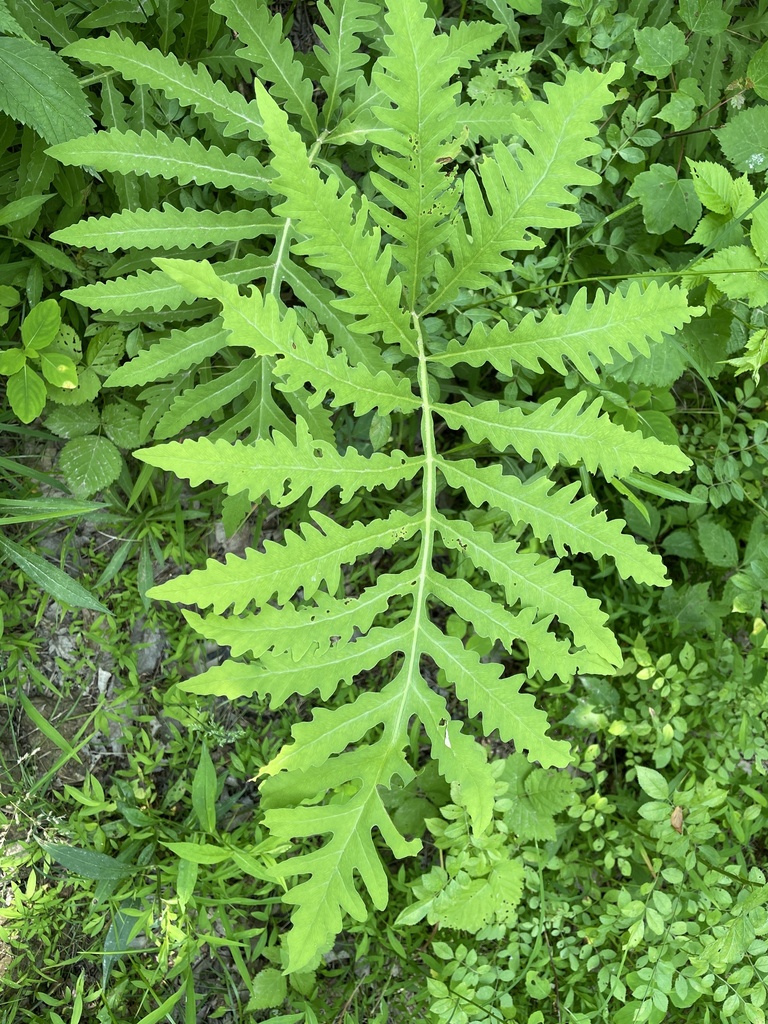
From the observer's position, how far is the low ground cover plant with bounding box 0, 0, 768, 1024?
1672 mm

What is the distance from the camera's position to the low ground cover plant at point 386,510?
1.67m

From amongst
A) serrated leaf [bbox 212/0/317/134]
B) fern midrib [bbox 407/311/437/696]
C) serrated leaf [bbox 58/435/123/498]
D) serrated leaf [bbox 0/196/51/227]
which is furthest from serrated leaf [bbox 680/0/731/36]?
serrated leaf [bbox 58/435/123/498]

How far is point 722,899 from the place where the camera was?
257cm

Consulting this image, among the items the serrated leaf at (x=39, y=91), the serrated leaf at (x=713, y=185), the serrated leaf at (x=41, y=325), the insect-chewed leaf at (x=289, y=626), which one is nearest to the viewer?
the insect-chewed leaf at (x=289, y=626)

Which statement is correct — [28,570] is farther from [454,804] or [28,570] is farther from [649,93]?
[649,93]

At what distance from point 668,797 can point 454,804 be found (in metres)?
0.76

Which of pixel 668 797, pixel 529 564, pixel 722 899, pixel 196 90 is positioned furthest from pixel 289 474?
pixel 722 899

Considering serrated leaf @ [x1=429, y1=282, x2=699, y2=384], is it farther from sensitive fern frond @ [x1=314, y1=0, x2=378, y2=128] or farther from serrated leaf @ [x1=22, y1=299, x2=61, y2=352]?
serrated leaf @ [x1=22, y1=299, x2=61, y2=352]

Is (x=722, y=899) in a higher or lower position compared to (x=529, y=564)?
lower

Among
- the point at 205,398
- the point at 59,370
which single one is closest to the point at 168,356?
the point at 205,398

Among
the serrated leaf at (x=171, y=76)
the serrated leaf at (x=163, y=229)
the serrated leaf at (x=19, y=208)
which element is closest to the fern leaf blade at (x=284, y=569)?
the serrated leaf at (x=163, y=229)

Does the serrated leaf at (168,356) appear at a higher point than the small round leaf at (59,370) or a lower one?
higher

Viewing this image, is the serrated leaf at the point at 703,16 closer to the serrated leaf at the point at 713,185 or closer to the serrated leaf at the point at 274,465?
the serrated leaf at the point at 713,185

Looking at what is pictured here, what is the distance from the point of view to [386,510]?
114 inches
